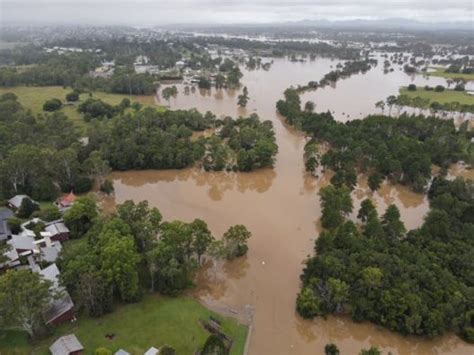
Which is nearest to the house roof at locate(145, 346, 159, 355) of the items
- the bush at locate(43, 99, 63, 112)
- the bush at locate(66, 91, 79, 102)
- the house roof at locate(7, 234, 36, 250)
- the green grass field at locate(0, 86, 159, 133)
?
the house roof at locate(7, 234, 36, 250)

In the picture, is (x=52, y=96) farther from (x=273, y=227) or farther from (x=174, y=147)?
(x=273, y=227)

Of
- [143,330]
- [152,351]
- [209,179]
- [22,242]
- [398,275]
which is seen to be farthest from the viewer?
[209,179]

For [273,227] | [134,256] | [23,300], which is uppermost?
[23,300]

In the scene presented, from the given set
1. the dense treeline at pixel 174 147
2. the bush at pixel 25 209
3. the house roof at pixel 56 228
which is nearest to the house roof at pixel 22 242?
the house roof at pixel 56 228

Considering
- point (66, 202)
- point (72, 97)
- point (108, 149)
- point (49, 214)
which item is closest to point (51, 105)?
point (72, 97)

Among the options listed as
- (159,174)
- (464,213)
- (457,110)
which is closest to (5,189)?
(159,174)

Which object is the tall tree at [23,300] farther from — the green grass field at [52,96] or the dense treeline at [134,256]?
the green grass field at [52,96]
